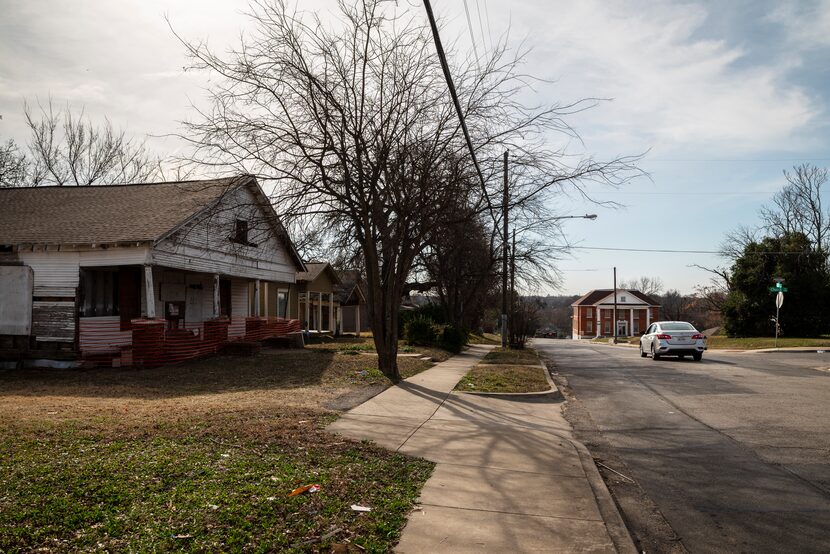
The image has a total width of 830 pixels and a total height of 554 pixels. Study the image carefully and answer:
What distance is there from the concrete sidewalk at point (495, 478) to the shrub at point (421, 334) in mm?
14592

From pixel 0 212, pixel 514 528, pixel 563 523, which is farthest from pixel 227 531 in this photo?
pixel 0 212

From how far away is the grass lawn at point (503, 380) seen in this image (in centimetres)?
1328

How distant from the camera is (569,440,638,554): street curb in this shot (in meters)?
4.60

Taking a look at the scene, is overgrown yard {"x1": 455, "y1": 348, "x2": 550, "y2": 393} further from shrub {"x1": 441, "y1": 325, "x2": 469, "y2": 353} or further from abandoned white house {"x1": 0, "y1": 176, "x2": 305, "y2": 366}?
shrub {"x1": 441, "y1": 325, "x2": 469, "y2": 353}

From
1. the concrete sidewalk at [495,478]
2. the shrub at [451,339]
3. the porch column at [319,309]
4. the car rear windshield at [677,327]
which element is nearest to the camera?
the concrete sidewalk at [495,478]

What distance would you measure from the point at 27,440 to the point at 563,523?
16.7 ft

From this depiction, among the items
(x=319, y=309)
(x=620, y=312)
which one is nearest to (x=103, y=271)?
(x=319, y=309)

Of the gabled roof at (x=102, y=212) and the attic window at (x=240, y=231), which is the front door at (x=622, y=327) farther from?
the attic window at (x=240, y=231)

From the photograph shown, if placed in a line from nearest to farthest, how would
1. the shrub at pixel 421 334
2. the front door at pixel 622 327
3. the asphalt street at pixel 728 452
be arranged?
the asphalt street at pixel 728 452 → the shrub at pixel 421 334 → the front door at pixel 622 327

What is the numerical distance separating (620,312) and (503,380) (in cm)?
9622

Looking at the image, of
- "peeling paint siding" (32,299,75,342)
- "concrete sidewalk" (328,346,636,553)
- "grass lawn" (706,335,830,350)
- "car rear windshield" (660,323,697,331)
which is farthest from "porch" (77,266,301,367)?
"grass lawn" (706,335,830,350)

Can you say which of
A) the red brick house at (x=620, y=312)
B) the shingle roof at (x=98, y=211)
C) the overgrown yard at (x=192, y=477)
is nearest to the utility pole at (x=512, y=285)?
the shingle roof at (x=98, y=211)

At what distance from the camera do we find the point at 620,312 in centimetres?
10531

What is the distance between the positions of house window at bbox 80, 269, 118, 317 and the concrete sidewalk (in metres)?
10.3
